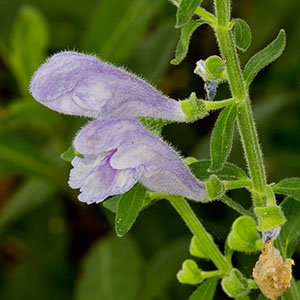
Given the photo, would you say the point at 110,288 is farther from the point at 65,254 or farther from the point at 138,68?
the point at 138,68

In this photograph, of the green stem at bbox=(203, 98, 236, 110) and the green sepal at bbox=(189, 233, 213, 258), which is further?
the green sepal at bbox=(189, 233, 213, 258)

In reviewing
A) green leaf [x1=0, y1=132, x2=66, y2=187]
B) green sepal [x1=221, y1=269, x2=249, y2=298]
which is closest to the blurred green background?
green leaf [x1=0, y1=132, x2=66, y2=187]

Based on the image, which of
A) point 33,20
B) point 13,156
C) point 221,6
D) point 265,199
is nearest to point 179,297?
point 13,156

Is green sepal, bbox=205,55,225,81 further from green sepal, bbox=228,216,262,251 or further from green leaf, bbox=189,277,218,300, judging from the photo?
green leaf, bbox=189,277,218,300

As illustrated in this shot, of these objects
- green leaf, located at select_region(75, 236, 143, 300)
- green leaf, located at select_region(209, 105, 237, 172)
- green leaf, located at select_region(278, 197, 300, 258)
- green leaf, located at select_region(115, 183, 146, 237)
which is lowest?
green leaf, located at select_region(75, 236, 143, 300)

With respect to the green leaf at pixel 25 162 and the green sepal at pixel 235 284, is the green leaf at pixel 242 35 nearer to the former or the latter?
the green sepal at pixel 235 284

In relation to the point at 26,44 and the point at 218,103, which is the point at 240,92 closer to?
the point at 218,103
